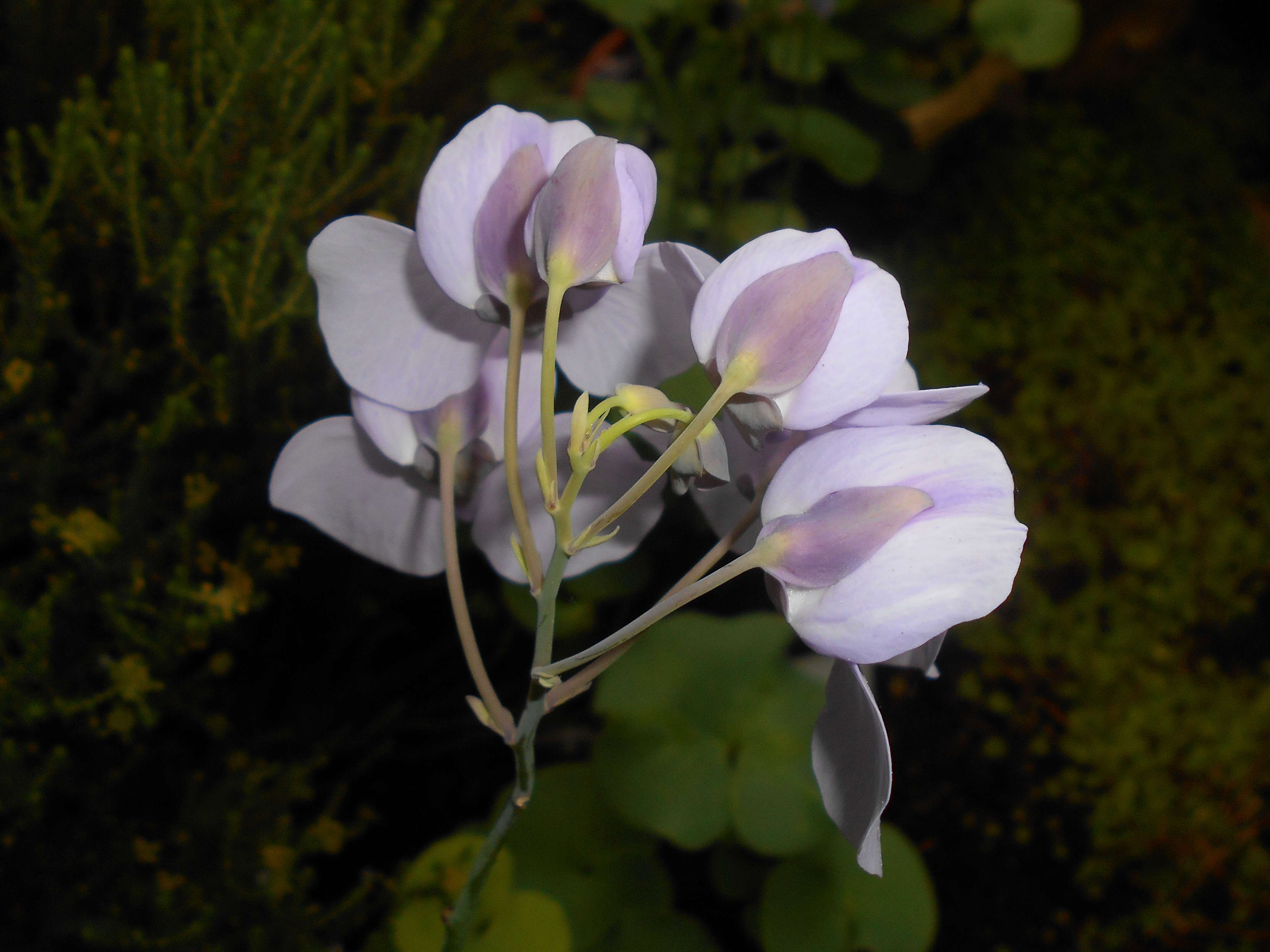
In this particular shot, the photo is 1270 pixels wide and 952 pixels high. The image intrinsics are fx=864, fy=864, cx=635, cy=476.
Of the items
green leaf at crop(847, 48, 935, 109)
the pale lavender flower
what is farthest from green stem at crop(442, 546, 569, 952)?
green leaf at crop(847, 48, 935, 109)

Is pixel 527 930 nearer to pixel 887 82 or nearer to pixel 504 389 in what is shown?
pixel 504 389

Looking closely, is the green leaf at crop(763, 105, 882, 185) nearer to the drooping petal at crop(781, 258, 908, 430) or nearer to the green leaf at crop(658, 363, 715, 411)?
the green leaf at crop(658, 363, 715, 411)

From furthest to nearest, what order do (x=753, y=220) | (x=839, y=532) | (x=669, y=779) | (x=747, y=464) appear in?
(x=753, y=220) < (x=669, y=779) < (x=747, y=464) < (x=839, y=532)

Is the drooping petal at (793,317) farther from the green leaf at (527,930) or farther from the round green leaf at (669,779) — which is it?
the round green leaf at (669,779)

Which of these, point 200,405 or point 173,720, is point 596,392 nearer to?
point 200,405

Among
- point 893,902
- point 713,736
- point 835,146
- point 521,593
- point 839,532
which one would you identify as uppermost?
point 839,532

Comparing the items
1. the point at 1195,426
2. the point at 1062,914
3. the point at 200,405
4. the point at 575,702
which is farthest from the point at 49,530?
the point at 1195,426

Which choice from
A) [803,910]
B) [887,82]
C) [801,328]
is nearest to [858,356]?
[801,328]
